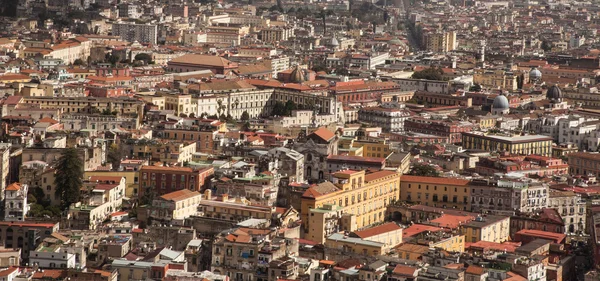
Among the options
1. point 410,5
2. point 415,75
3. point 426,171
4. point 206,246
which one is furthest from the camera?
point 410,5

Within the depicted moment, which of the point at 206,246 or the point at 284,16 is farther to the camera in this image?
the point at 284,16

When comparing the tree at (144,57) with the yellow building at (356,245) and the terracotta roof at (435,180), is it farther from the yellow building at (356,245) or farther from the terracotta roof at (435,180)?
the yellow building at (356,245)

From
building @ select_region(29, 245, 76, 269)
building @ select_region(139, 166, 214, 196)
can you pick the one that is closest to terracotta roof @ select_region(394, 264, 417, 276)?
building @ select_region(29, 245, 76, 269)

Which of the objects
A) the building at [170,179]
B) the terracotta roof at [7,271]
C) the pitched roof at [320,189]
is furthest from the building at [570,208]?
the terracotta roof at [7,271]

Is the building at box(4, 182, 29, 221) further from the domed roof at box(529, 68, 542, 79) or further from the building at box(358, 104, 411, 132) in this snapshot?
the domed roof at box(529, 68, 542, 79)

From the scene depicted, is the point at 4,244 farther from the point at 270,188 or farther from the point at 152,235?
the point at 270,188

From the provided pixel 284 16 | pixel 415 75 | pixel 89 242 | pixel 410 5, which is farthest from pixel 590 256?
pixel 410 5
